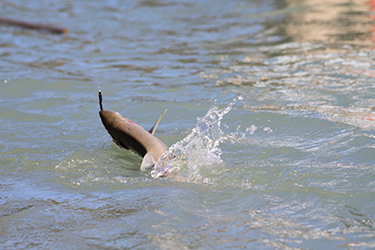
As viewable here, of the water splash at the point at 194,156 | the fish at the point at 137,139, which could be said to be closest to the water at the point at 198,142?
the water splash at the point at 194,156

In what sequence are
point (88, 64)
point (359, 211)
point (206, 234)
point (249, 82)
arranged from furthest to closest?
point (88, 64) → point (249, 82) → point (359, 211) → point (206, 234)

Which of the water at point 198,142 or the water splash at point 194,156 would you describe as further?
the water splash at point 194,156

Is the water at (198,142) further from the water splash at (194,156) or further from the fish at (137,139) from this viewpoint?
the fish at (137,139)

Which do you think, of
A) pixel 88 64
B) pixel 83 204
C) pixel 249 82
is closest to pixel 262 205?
pixel 83 204

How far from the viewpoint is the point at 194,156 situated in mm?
4680

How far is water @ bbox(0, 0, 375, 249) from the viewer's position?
3.48 metres

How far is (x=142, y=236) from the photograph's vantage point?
3.37m

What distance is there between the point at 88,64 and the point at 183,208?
263 inches

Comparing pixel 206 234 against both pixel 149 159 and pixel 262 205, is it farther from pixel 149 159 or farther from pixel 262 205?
pixel 149 159

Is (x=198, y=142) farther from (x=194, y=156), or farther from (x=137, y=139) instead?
(x=137, y=139)

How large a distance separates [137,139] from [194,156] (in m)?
0.71

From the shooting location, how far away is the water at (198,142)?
3482 millimetres

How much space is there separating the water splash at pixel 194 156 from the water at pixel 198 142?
0.06 ft

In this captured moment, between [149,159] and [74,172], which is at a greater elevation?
[149,159]
